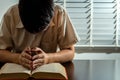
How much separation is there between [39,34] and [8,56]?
279 millimetres

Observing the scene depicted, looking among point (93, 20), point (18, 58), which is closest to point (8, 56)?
point (18, 58)

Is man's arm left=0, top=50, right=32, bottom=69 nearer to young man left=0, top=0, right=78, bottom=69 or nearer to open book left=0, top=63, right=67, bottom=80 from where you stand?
young man left=0, top=0, right=78, bottom=69

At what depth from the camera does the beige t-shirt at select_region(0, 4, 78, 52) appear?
1.70 meters

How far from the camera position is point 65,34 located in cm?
175

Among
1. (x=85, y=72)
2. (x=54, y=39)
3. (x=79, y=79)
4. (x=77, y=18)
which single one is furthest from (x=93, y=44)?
(x=79, y=79)

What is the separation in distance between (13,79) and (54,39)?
606mm

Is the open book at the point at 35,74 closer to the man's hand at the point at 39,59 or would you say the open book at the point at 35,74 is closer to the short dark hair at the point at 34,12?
the man's hand at the point at 39,59

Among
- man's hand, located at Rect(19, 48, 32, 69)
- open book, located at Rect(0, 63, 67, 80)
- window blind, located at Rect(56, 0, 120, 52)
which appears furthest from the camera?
Answer: window blind, located at Rect(56, 0, 120, 52)

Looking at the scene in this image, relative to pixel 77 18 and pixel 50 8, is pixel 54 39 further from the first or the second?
pixel 77 18

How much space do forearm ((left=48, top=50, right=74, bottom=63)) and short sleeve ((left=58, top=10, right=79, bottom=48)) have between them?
76 mm

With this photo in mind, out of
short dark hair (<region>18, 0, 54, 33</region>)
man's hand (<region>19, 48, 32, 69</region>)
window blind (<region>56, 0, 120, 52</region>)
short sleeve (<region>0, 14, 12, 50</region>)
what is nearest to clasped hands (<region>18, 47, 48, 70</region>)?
man's hand (<region>19, 48, 32, 69</region>)

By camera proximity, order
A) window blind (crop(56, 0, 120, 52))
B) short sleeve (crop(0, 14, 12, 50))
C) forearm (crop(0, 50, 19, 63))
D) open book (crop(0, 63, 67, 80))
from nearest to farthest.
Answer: open book (crop(0, 63, 67, 80))
forearm (crop(0, 50, 19, 63))
short sleeve (crop(0, 14, 12, 50))
window blind (crop(56, 0, 120, 52))

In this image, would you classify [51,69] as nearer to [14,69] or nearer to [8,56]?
[14,69]

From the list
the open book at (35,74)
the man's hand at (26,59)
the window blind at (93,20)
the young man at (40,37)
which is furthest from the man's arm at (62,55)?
the window blind at (93,20)
